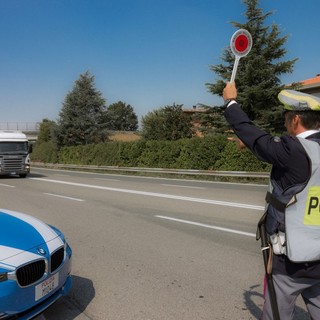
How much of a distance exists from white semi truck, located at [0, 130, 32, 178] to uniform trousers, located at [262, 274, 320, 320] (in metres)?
22.2

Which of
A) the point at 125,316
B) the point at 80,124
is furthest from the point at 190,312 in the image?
the point at 80,124

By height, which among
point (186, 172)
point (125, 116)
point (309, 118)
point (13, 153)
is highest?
point (125, 116)

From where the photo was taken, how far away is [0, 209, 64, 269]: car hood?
3273 millimetres

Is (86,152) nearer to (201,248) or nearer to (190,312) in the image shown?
(201,248)

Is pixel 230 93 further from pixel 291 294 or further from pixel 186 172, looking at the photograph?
→ pixel 186 172

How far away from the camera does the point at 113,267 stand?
524cm

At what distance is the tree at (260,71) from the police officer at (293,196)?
A: 964 inches

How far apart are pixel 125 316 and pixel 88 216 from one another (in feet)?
18.8

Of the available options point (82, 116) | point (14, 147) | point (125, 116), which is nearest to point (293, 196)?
point (14, 147)

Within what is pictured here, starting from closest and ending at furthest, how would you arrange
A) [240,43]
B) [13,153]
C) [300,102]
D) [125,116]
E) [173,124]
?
[300,102]
[240,43]
[13,153]
[173,124]
[125,116]

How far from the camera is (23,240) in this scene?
3.53 metres

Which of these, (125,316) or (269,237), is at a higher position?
(269,237)

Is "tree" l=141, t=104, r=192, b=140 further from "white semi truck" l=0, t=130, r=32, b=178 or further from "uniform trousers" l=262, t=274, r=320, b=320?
"uniform trousers" l=262, t=274, r=320, b=320

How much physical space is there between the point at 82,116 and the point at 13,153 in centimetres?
2315
